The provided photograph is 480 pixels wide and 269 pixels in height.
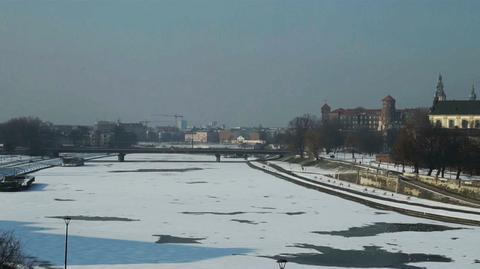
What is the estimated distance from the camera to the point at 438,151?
55.1 meters

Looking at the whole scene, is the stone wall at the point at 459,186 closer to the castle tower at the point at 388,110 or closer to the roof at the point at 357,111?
the castle tower at the point at 388,110

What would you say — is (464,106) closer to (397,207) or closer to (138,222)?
(397,207)

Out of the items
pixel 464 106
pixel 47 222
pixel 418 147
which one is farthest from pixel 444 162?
pixel 464 106

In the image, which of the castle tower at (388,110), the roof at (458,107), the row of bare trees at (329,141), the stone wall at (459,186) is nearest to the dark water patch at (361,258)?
the stone wall at (459,186)

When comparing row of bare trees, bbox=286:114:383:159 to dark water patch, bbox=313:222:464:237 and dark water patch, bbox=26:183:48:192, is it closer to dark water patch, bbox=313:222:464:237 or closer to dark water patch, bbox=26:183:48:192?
dark water patch, bbox=26:183:48:192

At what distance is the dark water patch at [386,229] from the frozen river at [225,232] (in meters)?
0.05

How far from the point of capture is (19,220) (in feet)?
109

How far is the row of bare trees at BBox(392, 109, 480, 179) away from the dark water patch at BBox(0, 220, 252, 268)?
32.2 meters

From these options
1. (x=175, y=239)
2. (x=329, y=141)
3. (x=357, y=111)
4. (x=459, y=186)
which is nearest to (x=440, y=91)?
(x=329, y=141)

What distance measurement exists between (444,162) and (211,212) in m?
24.0

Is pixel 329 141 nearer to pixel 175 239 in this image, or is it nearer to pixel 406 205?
pixel 406 205

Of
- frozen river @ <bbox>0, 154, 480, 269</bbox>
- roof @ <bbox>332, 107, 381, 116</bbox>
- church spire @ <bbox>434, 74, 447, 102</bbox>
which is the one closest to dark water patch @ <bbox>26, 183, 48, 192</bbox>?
frozen river @ <bbox>0, 154, 480, 269</bbox>

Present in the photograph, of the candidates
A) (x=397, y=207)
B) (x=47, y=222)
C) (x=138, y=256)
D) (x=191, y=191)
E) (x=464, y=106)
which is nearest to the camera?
(x=138, y=256)

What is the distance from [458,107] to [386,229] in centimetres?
6379
